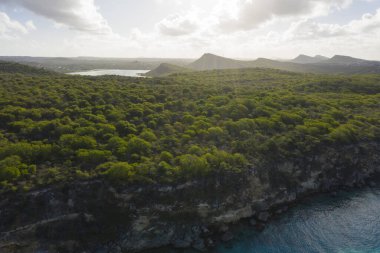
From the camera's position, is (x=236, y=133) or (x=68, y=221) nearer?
(x=68, y=221)

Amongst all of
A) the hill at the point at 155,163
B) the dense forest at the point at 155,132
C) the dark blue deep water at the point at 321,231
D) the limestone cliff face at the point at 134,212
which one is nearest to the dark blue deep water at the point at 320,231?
the dark blue deep water at the point at 321,231

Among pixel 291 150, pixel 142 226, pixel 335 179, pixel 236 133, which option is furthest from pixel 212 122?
pixel 142 226

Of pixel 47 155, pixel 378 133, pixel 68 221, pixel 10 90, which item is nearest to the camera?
pixel 68 221

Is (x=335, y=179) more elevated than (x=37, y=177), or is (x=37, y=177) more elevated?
(x=37, y=177)

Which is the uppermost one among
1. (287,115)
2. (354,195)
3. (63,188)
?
(287,115)

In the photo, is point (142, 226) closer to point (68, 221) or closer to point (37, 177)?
point (68, 221)

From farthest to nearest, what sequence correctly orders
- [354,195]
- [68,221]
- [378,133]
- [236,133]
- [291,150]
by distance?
[378,133], [236,133], [291,150], [354,195], [68,221]

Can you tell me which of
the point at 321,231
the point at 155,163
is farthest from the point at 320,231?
the point at 155,163
